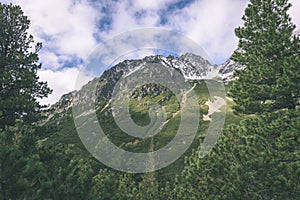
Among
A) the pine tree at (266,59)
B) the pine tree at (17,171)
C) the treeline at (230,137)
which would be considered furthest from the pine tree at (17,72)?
the pine tree at (266,59)

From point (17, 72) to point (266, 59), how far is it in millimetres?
17439

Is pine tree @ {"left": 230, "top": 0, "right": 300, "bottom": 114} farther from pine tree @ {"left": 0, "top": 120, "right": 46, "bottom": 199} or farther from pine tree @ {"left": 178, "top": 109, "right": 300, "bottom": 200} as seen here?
pine tree @ {"left": 0, "top": 120, "right": 46, "bottom": 199}

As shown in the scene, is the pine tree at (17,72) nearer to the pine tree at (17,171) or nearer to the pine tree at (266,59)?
the pine tree at (17,171)

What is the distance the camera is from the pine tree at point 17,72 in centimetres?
1928

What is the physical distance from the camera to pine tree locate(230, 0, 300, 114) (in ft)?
56.1

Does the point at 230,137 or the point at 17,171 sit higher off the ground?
the point at 230,137

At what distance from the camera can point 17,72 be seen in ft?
67.1

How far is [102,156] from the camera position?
27.5 m

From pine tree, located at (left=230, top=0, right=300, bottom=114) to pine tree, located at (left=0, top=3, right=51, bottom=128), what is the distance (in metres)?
14.4

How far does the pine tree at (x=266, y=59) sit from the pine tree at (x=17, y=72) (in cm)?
1444

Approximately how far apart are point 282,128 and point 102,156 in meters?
17.4

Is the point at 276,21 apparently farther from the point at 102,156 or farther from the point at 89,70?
the point at 102,156

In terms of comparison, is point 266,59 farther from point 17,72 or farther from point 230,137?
point 17,72

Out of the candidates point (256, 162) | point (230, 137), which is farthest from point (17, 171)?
point (230, 137)
